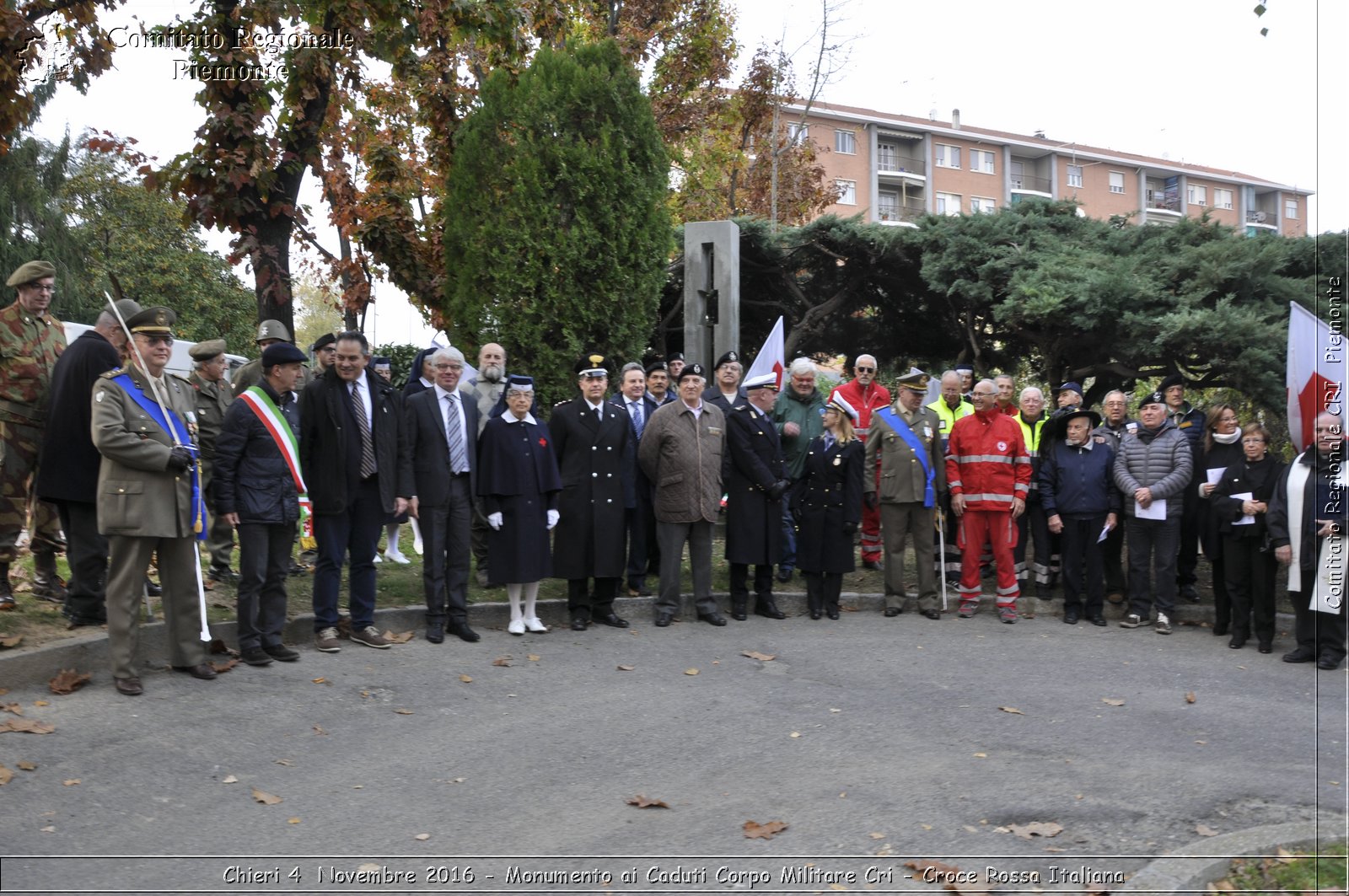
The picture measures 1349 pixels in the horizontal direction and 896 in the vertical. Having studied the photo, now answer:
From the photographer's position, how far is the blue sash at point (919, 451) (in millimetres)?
11242

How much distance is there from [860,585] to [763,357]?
309 cm

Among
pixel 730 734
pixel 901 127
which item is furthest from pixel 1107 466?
pixel 901 127

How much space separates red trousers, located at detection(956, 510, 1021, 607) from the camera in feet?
35.9

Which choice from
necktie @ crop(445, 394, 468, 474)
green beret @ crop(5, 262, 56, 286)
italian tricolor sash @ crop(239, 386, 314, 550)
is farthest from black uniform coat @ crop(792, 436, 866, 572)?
green beret @ crop(5, 262, 56, 286)

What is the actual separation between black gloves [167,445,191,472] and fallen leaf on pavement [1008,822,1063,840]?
535 cm

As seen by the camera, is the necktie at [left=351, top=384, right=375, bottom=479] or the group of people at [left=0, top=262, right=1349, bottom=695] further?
the necktie at [left=351, top=384, right=375, bottom=479]

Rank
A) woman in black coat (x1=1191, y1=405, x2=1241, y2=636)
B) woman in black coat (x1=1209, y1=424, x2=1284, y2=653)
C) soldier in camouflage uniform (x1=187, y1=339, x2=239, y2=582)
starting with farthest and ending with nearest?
woman in black coat (x1=1191, y1=405, x2=1241, y2=636) → soldier in camouflage uniform (x1=187, y1=339, x2=239, y2=582) → woman in black coat (x1=1209, y1=424, x2=1284, y2=653)

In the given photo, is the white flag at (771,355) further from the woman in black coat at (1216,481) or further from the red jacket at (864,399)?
the woman in black coat at (1216,481)

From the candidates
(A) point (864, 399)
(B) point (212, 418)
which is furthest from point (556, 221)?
(B) point (212, 418)

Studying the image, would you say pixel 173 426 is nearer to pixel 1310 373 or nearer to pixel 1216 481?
pixel 1310 373

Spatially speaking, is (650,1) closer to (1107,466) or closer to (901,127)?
(1107,466)

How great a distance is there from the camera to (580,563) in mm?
9867

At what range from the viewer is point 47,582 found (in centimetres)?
880

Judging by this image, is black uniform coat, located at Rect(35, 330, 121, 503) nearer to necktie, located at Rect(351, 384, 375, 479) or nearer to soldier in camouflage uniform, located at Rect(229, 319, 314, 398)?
necktie, located at Rect(351, 384, 375, 479)
